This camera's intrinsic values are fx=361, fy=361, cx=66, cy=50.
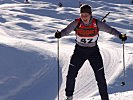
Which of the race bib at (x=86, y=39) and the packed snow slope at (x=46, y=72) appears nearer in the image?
the race bib at (x=86, y=39)

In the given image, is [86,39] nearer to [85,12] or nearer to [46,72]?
[85,12]

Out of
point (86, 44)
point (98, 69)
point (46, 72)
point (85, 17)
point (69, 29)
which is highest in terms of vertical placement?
point (85, 17)

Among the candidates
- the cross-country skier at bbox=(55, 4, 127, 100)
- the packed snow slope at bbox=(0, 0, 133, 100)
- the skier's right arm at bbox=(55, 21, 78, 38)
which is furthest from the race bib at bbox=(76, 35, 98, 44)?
the packed snow slope at bbox=(0, 0, 133, 100)

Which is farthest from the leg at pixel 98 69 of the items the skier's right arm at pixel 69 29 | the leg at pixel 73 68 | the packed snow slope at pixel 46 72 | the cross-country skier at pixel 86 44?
the packed snow slope at pixel 46 72

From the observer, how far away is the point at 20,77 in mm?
8602

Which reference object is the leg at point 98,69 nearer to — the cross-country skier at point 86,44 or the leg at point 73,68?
the cross-country skier at point 86,44

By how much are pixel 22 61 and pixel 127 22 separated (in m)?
12.4

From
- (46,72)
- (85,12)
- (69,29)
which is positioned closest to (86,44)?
(69,29)

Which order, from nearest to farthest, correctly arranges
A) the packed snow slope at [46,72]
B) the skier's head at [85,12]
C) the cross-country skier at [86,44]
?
the skier's head at [85,12] < the cross-country skier at [86,44] < the packed snow slope at [46,72]

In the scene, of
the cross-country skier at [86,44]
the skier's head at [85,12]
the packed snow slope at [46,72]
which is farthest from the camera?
the packed snow slope at [46,72]

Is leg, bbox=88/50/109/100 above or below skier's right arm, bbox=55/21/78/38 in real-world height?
below

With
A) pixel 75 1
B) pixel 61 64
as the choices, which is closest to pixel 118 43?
pixel 61 64

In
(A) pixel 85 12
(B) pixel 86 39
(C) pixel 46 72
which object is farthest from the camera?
(C) pixel 46 72

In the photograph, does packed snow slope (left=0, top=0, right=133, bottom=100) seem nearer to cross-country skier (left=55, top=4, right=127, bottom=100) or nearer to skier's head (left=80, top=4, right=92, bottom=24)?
cross-country skier (left=55, top=4, right=127, bottom=100)
